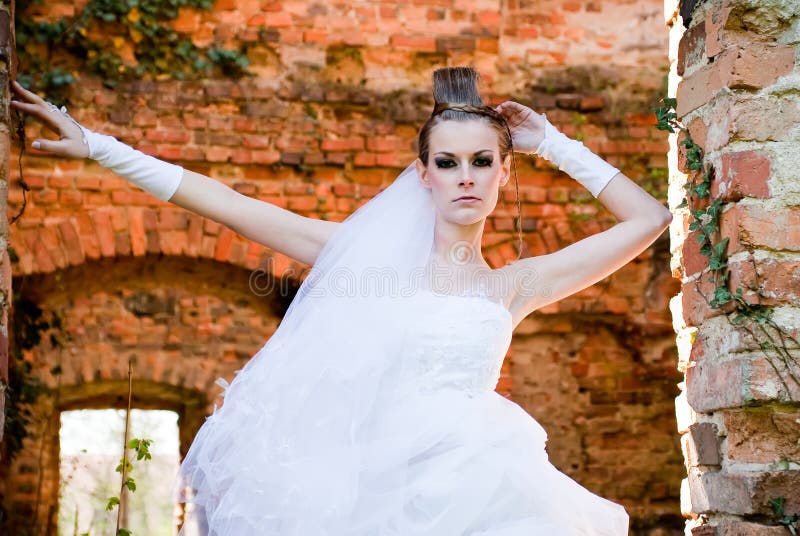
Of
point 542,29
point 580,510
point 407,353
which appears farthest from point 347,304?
point 542,29

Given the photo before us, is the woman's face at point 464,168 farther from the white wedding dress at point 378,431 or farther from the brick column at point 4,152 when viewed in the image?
the brick column at point 4,152

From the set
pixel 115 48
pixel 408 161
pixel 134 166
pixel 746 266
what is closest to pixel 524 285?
pixel 746 266

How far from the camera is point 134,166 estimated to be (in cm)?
257

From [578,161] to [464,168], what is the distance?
35 cm

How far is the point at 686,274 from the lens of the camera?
108 inches

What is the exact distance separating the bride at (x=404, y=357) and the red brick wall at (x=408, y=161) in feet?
8.54

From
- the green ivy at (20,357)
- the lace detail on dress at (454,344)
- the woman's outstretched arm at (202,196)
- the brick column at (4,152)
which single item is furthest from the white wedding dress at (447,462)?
the green ivy at (20,357)

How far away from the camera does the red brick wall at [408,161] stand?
5.28 meters

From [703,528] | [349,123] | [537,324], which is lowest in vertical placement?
[703,528]

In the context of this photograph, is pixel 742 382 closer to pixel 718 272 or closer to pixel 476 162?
pixel 718 272

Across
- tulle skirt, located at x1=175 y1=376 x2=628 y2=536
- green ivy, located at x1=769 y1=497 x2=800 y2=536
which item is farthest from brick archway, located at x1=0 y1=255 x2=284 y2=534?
green ivy, located at x1=769 y1=497 x2=800 y2=536

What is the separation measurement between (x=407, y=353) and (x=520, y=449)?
37 centimetres

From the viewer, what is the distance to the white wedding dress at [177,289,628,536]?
7.38ft

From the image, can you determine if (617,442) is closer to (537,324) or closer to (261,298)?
(537,324)
